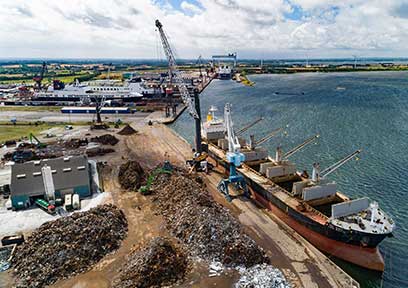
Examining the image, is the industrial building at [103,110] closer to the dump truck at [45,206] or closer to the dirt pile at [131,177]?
the dirt pile at [131,177]

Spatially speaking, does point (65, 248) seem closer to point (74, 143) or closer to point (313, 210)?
point (313, 210)

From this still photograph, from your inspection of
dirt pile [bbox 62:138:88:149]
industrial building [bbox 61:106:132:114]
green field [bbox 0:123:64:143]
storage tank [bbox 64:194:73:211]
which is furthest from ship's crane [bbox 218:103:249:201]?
industrial building [bbox 61:106:132:114]

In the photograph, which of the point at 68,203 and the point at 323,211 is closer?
the point at 323,211

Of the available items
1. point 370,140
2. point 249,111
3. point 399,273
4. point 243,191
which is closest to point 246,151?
point 243,191

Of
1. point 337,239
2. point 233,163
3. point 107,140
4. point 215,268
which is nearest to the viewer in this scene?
point 215,268

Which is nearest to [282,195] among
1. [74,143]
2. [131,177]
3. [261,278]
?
[261,278]

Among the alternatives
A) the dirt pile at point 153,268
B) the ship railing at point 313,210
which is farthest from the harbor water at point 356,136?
the dirt pile at point 153,268
